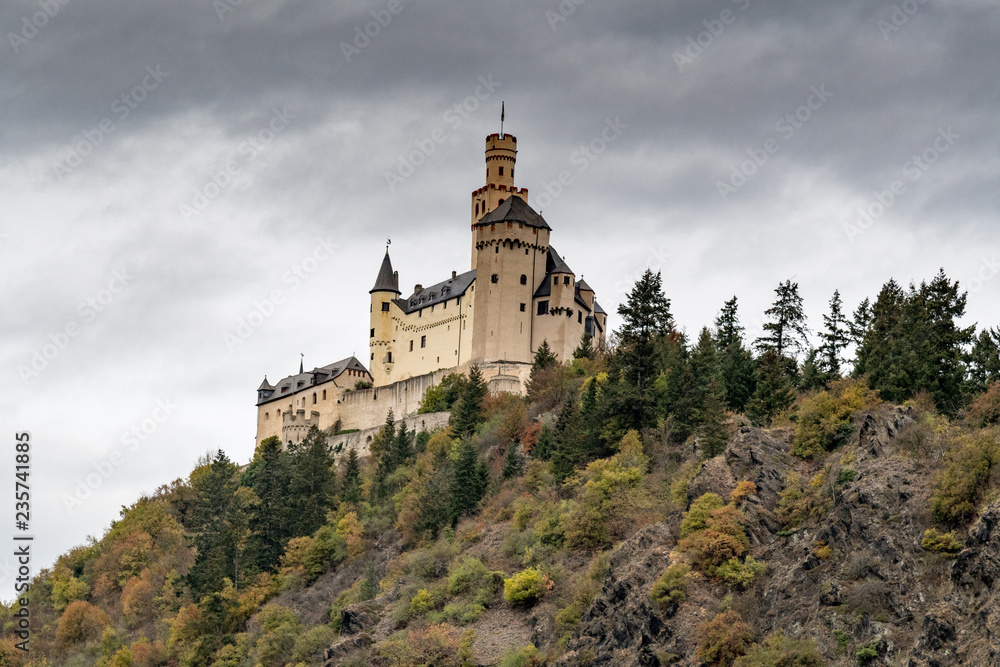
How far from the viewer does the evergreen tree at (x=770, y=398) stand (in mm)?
68438

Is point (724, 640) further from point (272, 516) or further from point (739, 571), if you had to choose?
point (272, 516)

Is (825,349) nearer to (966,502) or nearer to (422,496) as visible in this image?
(422,496)

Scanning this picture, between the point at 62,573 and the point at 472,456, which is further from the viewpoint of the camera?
the point at 62,573

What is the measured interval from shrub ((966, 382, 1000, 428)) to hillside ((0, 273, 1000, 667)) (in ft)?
0.31

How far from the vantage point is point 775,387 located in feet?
227

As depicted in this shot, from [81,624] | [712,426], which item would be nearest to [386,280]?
[81,624]

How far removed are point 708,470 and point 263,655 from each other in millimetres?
26370

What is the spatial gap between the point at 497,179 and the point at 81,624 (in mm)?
45042

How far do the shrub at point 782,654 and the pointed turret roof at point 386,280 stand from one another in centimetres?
7073

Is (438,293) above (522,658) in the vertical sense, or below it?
above

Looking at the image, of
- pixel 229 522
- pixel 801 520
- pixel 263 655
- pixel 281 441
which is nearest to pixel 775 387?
pixel 801 520

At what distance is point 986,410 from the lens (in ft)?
195

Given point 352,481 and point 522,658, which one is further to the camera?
point 352,481

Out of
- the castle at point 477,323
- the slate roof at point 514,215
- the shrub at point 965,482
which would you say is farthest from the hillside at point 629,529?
the slate roof at point 514,215
